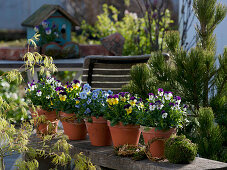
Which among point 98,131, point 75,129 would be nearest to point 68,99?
point 75,129

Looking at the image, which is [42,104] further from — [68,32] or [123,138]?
[68,32]

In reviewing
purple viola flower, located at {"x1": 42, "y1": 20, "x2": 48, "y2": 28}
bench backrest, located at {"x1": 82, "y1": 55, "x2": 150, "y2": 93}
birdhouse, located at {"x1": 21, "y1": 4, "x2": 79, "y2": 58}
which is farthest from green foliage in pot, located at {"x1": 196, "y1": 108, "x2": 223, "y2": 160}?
purple viola flower, located at {"x1": 42, "y1": 20, "x2": 48, "y2": 28}

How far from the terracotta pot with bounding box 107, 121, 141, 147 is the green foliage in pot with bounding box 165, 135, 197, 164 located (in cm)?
24

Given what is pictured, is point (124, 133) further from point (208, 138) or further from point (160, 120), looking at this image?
point (208, 138)

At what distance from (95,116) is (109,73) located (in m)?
1.30

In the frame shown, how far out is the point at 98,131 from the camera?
2.29 metres

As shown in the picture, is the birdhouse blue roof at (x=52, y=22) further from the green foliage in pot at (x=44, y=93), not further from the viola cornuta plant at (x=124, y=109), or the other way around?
the viola cornuta plant at (x=124, y=109)

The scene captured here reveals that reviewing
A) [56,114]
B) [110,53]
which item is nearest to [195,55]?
[56,114]

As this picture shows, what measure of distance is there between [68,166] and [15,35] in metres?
7.65

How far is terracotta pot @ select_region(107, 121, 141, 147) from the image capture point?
2.16 metres

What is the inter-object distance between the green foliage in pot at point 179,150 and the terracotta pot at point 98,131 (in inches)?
17.5

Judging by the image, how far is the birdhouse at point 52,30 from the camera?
400cm

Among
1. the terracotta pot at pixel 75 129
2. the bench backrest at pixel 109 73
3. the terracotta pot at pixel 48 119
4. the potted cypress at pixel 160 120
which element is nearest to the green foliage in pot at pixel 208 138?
the potted cypress at pixel 160 120

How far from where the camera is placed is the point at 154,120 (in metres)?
2.03
